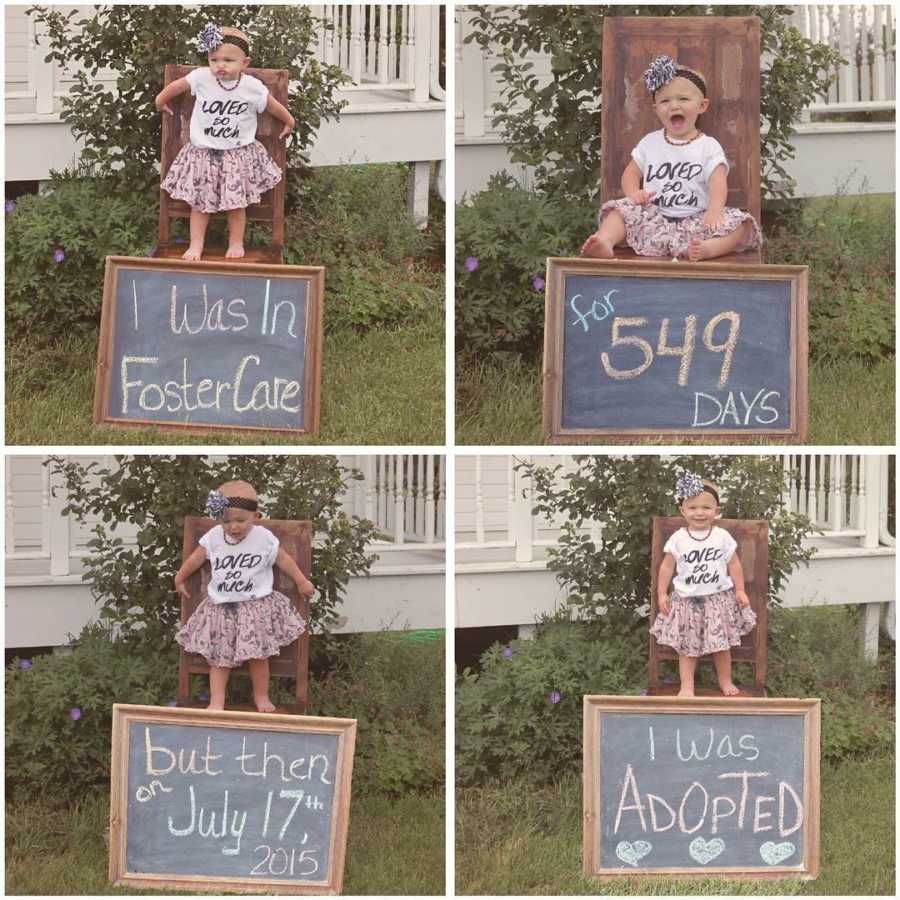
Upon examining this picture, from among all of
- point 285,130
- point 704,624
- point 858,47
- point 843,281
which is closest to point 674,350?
point 704,624

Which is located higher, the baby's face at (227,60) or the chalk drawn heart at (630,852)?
the baby's face at (227,60)

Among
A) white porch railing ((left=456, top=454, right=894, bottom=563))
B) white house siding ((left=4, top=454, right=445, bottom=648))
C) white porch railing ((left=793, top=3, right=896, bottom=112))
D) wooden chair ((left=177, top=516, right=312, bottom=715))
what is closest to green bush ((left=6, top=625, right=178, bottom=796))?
white house siding ((left=4, top=454, right=445, bottom=648))

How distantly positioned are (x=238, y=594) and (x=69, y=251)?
66.6 inches

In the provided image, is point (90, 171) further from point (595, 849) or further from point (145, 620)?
point (595, 849)

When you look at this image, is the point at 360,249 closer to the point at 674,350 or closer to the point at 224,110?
the point at 224,110

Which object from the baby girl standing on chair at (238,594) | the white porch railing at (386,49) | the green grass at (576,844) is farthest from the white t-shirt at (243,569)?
the white porch railing at (386,49)

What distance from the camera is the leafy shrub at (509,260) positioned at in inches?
217

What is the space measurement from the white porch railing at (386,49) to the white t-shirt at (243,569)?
2.32 metres

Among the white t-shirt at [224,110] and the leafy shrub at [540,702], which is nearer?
the white t-shirt at [224,110]

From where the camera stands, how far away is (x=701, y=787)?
15.6ft

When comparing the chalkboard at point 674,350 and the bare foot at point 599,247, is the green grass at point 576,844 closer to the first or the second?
the chalkboard at point 674,350

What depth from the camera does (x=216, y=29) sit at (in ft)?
15.9

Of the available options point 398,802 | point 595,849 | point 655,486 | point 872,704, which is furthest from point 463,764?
point 872,704

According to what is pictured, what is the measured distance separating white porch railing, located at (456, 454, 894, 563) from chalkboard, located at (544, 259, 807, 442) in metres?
1.15
